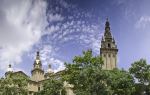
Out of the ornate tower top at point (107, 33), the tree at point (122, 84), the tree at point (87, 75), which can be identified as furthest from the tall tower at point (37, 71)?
the tree at point (122, 84)

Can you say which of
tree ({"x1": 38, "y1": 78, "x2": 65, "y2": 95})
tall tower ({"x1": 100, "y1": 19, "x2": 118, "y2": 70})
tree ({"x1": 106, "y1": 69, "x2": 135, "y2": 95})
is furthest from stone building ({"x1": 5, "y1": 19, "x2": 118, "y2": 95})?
tree ({"x1": 106, "y1": 69, "x2": 135, "y2": 95})

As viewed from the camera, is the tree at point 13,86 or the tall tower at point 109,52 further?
the tall tower at point 109,52

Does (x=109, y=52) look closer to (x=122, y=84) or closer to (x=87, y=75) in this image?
(x=122, y=84)

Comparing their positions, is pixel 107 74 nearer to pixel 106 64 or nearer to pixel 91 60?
pixel 91 60

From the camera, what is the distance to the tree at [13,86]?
219 feet

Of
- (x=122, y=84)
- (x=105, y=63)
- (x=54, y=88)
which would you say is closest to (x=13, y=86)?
(x=54, y=88)

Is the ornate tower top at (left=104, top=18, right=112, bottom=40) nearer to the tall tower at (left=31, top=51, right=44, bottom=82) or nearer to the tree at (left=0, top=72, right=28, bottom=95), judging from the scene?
the tall tower at (left=31, top=51, right=44, bottom=82)

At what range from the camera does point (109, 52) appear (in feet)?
359

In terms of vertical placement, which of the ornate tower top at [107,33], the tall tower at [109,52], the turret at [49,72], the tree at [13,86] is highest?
the ornate tower top at [107,33]

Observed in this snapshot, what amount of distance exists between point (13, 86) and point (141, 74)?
23.1m

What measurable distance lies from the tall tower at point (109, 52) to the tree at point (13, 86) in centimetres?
4279

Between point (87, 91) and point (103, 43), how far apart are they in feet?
160

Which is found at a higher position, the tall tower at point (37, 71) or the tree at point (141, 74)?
the tall tower at point (37, 71)

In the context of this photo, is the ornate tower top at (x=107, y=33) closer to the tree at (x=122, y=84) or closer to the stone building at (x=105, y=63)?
the stone building at (x=105, y=63)
